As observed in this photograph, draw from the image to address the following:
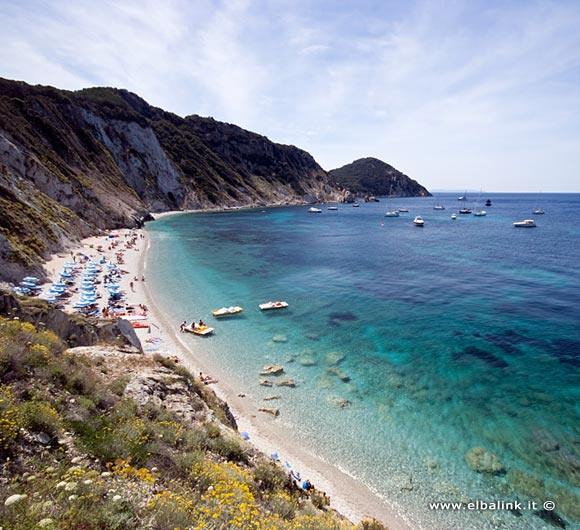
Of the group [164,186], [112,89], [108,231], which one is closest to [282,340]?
[108,231]

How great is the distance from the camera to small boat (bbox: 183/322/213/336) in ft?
92.2

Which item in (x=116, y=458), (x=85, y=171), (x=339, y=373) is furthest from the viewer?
(x=85, y=171)

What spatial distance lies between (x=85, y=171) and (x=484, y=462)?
3928 inches

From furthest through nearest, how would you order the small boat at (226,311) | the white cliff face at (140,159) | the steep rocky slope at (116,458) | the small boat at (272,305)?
the white cliff face at (140,159), the small boat at (272,305), the small boat at (226,311), the steep rocky slope at (116,458)

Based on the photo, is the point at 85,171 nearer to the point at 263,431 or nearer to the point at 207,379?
the point at 207,379


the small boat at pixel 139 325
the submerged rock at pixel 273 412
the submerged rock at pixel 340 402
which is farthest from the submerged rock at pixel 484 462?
the small boat at pixel 139 325

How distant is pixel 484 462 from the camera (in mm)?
15203

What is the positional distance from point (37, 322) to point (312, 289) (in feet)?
99.0

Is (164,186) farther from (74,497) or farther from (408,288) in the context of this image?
(74,497)

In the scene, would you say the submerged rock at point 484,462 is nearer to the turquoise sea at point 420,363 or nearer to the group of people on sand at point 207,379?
the turquoise sea at point 420,363

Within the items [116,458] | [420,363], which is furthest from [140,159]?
[116,458]

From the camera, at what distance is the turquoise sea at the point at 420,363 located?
570 inches

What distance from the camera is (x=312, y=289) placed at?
4112 cm

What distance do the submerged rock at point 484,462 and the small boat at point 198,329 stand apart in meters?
20.3
